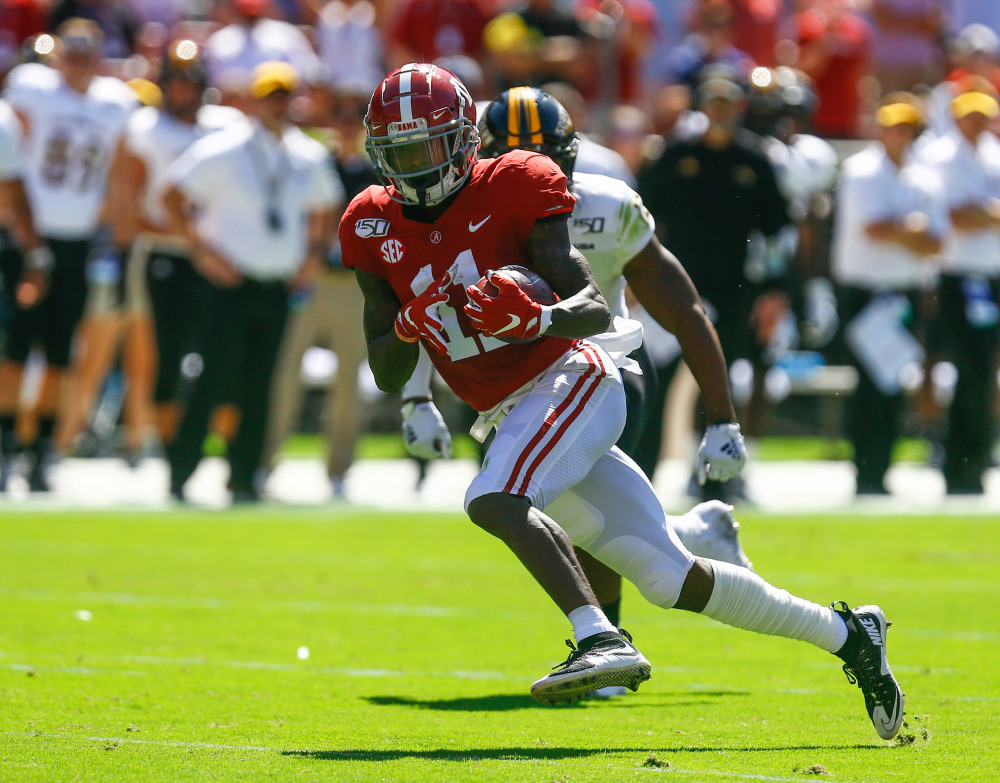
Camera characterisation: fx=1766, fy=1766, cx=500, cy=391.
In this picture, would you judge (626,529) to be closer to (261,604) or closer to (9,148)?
(261,604)

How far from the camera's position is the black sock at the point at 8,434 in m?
11.6

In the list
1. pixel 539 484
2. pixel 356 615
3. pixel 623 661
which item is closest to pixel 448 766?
pixel 623 661

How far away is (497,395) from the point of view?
4824mm

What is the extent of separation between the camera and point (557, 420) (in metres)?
4.62

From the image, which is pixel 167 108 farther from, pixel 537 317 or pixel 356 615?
pixel 537 317

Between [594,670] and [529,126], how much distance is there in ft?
6.64

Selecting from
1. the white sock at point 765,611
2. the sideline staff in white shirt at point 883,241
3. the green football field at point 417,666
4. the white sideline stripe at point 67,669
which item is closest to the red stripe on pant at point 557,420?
the white sock at point 765,611

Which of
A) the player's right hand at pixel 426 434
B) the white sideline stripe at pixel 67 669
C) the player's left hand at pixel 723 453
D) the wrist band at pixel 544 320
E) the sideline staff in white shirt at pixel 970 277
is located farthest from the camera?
the sideline staff in white shirt at pixel 970 277

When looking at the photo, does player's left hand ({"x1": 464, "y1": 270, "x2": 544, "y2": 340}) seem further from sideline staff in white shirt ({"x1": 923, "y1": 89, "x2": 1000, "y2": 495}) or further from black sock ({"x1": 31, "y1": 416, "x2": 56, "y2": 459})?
sideline staff in white shirt ({"x1": 923, "y1": 89, "x2": 1000, "y2": 495})

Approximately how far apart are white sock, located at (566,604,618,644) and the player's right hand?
3.66 ft

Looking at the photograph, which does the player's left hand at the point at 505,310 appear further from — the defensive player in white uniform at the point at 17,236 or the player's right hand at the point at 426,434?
the defensive player in white uniform at the point at 17,236

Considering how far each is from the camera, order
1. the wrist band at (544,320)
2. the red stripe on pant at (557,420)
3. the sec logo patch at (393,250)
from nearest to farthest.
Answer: the wrist band at (544,320)
the red stripe on pant at (557,420)
the sec logo patch at (393,250)

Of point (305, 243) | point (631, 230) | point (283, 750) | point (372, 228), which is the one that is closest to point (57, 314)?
point (305, 243)

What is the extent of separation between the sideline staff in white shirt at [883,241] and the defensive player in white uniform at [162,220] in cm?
417
